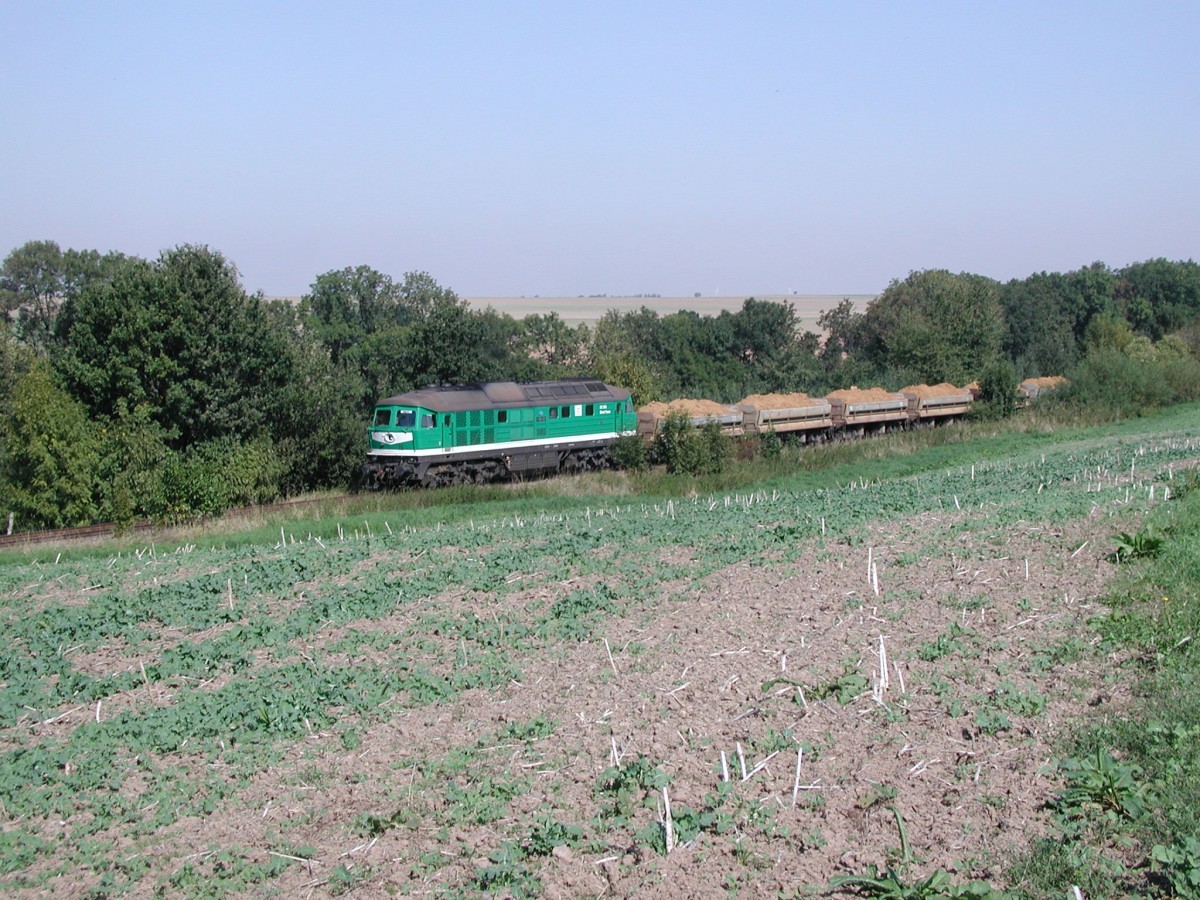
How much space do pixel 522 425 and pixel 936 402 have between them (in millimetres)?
25145

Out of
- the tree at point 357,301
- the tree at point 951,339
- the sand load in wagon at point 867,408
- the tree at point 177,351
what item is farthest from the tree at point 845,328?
the tree at point 177,351

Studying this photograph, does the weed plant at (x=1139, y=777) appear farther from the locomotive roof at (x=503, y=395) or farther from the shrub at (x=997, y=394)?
the shrub at (x=997, y=394)

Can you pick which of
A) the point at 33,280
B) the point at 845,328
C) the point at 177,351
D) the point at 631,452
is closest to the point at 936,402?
the point at 631,452

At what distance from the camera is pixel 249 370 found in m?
37.0

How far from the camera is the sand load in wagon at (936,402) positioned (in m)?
50.7

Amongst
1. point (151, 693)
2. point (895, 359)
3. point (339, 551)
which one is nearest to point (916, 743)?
point (151, 693)

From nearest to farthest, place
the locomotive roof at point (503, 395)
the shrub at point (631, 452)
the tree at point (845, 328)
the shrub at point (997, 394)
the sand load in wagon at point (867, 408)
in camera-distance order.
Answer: the locomotive roof at point (503, 395) → the shrub at point (631, 452) → the sand load in wagon at point (867, 408) → the shrub at point (997, 394) → the tree at point (845, 328)

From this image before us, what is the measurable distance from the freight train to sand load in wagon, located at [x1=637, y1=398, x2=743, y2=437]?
0.16 ft

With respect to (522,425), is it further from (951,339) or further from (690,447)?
(951,339)

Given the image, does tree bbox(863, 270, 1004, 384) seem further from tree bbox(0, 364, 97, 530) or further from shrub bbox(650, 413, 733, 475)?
tree bbox(0, 364, 97, 530)

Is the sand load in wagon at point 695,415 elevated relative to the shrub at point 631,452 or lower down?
elevated

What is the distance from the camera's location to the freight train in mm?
33438

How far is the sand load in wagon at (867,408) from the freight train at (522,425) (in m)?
1.00

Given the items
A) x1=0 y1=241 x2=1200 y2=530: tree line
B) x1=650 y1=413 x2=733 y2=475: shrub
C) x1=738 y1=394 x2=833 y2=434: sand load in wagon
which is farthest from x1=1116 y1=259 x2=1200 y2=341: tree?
x1=650 y1=413 x2=733 y2=475: shrub
